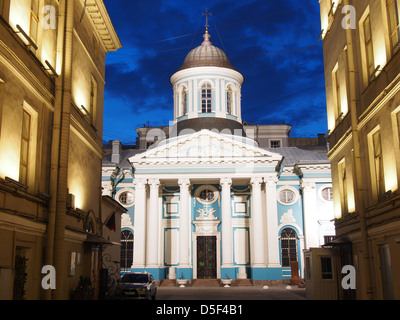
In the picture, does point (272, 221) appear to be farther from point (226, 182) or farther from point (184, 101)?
point (184, 101)

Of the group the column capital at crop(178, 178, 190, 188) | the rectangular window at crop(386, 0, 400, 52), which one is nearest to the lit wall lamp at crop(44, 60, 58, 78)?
the rectangular window at crop(386, 0, 400, 52)

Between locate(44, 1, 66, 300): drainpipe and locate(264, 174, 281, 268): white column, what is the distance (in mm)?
24888

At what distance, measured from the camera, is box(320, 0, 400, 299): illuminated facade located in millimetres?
12531

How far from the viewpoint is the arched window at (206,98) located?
4419cm

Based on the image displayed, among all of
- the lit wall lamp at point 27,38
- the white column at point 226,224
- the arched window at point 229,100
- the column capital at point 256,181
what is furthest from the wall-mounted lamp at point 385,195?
the arched window at point 229,100

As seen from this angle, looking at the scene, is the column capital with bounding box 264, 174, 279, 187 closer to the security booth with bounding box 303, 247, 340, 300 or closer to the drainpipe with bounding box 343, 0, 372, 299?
the security booth with bounding box 303, 247, 340, 300

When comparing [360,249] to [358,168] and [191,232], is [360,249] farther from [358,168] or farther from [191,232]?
[191,232]

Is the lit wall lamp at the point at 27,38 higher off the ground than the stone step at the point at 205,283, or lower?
higher

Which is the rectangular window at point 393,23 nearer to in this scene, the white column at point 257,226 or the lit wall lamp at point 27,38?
the lit wall lamp at point 27,38

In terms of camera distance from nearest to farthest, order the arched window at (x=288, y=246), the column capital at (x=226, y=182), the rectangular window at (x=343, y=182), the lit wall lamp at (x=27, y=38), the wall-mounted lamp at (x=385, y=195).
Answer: the lit wall lamp at (x=27, y=38), the wall-mounted lamp at (x=385, y=195), the rectangular window at (x=343, y=182), the column capital at (x=226, y=182), the arched window at (x=288, y=246)

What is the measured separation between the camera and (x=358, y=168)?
14.5 m

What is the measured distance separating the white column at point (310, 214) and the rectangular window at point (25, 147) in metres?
A: 29.4

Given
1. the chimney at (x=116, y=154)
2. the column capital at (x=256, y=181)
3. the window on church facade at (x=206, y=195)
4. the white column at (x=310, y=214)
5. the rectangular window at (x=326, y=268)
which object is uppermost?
the chimney at (x=116, y=154)

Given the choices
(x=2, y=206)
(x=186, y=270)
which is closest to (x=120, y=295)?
(x=2, y=206)
